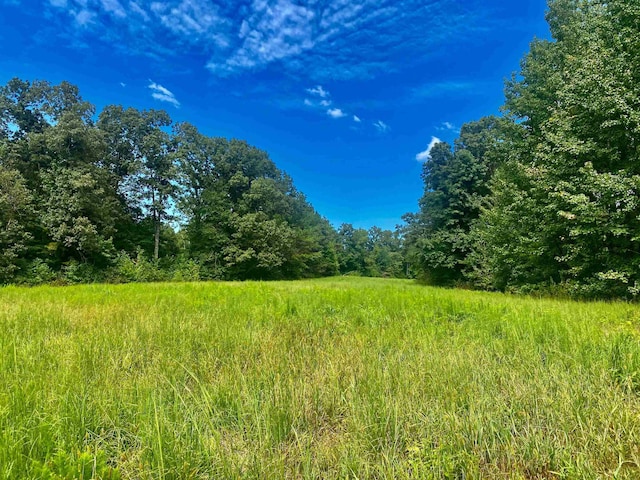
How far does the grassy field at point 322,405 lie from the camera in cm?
145

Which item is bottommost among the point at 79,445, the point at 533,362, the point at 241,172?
the point at 79,445

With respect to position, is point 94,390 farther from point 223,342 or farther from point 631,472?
point 631,472

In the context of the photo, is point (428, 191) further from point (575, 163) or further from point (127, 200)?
point (127, 200)

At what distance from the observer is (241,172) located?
1371 inches

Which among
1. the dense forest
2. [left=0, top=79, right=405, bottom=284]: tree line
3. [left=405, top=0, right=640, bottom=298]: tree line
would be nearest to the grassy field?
[left=405, top=0, right=640, bottom=298]: tree line

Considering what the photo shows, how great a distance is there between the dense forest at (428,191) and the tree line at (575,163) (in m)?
0.06

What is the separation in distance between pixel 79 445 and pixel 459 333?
3.83 metres

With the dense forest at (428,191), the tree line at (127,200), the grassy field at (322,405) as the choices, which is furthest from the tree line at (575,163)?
the tree line at (127,200)

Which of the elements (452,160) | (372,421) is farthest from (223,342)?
(452,160)

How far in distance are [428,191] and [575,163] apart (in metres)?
16.1

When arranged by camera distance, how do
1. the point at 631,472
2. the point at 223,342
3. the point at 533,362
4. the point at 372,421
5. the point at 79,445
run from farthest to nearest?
the point at 223,342, the point at 533,362, the point at 372,421, the point at 79,445, the point at 631,472

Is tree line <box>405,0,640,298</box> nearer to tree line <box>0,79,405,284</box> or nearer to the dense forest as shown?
the dense forest

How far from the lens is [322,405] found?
6.89 feet

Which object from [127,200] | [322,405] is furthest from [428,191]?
[127,200]
